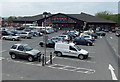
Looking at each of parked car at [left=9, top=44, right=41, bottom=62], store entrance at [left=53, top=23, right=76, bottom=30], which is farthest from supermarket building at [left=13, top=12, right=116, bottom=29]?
parked car at [left=9, top=44, right=41, bottom=62]

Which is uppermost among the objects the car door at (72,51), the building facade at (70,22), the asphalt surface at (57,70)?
the building facade at (70,22)

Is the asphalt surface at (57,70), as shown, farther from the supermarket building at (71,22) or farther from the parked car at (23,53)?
the supermarket building at (71,22)

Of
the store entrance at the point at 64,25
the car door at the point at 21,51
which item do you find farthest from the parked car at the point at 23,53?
the store entrance at the point at 64,25

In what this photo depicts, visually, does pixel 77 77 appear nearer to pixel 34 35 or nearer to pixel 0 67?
pixel 0 67

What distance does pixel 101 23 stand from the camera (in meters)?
69.9

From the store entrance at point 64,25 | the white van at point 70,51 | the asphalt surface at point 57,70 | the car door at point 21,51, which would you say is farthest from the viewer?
the store entrance at point 64,25

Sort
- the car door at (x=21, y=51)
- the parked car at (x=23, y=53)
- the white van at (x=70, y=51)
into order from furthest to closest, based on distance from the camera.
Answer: the white van at (x=70, y=51), the car door at (x=21, y=51), the parked car at (x=23, y=53)

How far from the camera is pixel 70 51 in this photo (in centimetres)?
1919

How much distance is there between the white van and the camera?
18781 millimetres

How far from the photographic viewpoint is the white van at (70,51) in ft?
61.6

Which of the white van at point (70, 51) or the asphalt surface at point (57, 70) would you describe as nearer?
the asphalt surface at point (57, 70)

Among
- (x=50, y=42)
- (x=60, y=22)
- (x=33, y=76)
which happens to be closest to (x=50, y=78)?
(x=33, y=76)

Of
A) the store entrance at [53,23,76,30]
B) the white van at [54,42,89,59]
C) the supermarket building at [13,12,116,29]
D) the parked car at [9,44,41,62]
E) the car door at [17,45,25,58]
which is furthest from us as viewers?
the store entrance at [53,23,76,30]

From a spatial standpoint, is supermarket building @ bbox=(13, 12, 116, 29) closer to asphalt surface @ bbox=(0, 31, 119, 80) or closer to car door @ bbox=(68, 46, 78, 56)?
car door @ bbox=(68, 46, 78, 56)
